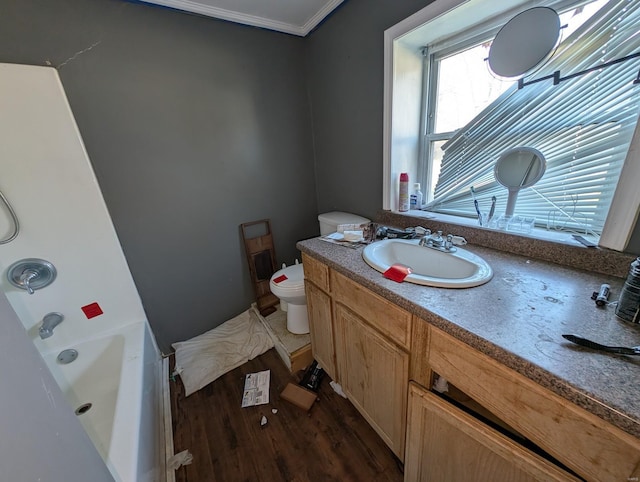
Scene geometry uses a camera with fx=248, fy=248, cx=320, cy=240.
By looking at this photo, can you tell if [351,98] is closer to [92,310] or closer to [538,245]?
[538,245]

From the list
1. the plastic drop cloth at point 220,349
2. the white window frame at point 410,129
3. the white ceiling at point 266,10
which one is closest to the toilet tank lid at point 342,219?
the white window frame at point 410,129

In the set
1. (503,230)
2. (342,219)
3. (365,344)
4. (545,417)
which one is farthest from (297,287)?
(545,417)

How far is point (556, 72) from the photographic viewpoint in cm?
93

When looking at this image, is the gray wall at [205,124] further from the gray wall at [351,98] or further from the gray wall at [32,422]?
the gray wall at [32,422]

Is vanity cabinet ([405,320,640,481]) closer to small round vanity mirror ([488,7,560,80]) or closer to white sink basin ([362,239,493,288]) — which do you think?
white sink basin ([362,239,493,288])

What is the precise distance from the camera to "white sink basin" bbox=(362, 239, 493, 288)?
2.73 feet

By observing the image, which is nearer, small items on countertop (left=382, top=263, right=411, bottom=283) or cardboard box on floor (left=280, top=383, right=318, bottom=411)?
small items on countertop (left=382, top=263, right=411, bottom=283)

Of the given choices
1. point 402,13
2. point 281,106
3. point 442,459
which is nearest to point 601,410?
point 442,459

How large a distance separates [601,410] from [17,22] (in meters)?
2.38

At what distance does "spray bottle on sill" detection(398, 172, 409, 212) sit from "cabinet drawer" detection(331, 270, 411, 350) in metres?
0.65

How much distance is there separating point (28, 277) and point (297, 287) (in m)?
1.38

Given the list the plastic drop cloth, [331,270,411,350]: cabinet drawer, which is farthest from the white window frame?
the plastic drop cloth

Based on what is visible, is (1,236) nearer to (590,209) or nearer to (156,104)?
(156,104)

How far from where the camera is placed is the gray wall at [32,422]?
0.39 meters
